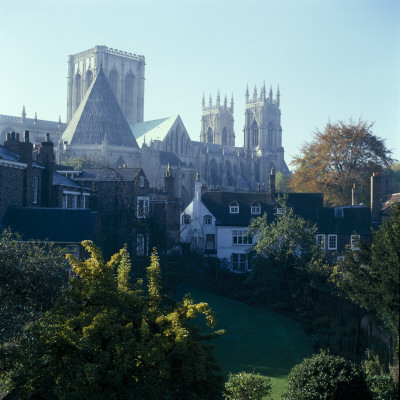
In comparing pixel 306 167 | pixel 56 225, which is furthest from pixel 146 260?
pixel 306 167

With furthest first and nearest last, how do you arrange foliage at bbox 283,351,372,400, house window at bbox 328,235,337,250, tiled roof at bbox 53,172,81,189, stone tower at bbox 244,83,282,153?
stone tower at bbox 244,83,282,153 → house window at bbox 328,235,337,250 → tiled roof at bbox 53,172,81,189 → foliage at bbox 283,351,372,400

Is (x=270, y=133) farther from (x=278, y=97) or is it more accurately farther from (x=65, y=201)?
(x=65, y=201)

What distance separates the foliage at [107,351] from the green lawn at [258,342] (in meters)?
7.62

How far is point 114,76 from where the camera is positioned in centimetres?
12275

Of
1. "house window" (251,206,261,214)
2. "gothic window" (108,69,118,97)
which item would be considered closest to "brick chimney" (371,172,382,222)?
"house window" (251,206,261,214)

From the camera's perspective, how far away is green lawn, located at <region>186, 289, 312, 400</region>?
2455 centimetres

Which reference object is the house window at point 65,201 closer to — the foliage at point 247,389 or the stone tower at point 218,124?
the foliage at point 247,389

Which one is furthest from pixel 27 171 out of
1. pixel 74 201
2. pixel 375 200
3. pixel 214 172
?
pixel 214 172

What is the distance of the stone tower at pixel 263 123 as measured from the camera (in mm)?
136250

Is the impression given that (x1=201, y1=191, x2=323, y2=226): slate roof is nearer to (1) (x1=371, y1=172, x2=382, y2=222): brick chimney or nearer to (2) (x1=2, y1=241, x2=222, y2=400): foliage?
(1) (x1=371, y1=172, x2=382, y2=222): brick chimney

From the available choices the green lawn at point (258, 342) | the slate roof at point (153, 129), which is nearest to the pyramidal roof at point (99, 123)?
the slate roof at point (153, 129)

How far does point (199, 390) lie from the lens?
1524cm

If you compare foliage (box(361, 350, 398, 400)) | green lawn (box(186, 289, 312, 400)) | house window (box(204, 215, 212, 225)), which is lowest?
green lawn (box(186, 289, 312, 400))

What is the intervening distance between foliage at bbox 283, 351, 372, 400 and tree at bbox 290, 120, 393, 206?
38.5 meters
